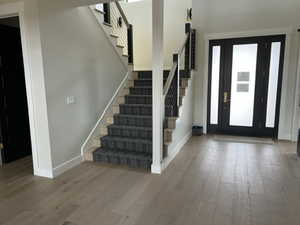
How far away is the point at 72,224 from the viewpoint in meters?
2.11

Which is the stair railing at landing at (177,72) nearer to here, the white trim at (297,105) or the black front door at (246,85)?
the black front door at (246,85)

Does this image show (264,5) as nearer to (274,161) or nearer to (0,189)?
(274,161)

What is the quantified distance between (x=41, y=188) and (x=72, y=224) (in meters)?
0.98

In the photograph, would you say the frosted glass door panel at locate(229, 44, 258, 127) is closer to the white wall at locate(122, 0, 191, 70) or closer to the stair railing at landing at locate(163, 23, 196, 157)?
the stair railing at landing at locate(163, 23, 196, 157)

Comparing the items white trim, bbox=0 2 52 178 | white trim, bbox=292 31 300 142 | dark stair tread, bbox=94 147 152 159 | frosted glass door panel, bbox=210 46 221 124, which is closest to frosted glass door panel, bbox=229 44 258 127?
frosted glass door panel, bbox=210 46 221 124

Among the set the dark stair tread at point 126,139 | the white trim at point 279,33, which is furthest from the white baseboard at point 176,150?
the white trim at point 279,33

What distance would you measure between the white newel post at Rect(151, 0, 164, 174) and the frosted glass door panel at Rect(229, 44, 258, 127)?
9.36 ft

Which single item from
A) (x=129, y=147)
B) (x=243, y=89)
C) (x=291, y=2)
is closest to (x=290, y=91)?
(x=243, y=89)

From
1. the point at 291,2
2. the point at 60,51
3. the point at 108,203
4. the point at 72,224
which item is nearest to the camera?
the point at 72,224

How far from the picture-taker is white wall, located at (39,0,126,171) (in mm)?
3021

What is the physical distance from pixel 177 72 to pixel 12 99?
3004 millimetres

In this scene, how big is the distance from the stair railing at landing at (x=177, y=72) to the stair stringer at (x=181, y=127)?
0.19 meters

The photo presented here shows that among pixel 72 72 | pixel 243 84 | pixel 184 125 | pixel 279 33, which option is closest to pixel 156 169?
pixel 184 125

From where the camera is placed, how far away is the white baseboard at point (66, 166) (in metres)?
3.18
